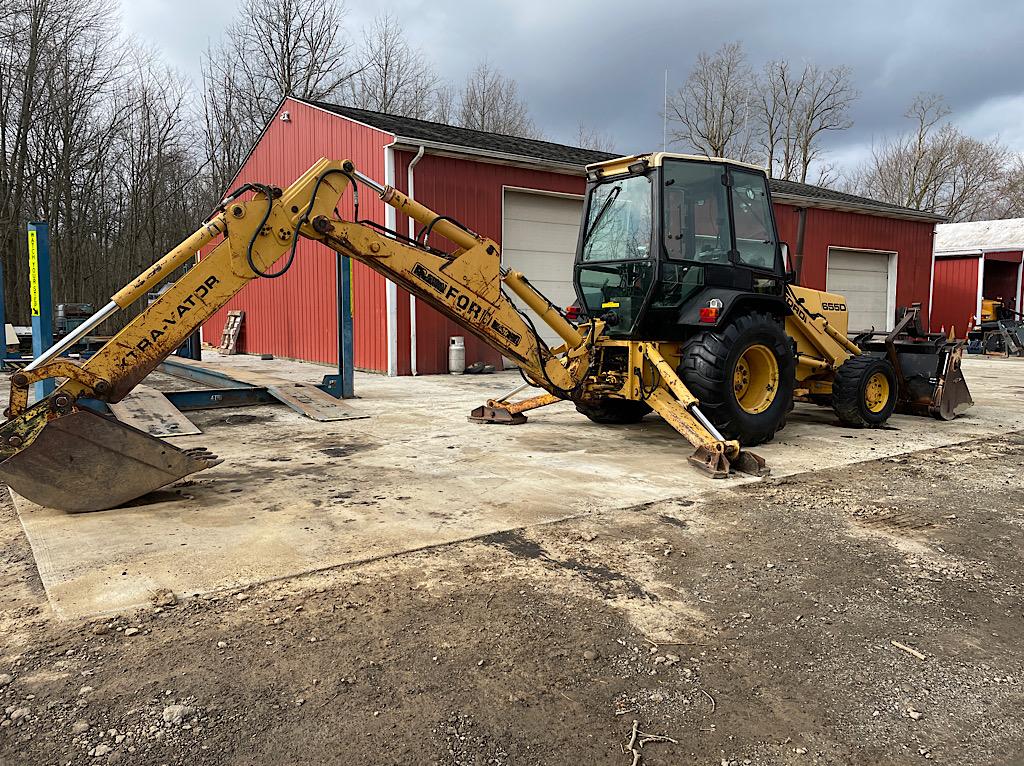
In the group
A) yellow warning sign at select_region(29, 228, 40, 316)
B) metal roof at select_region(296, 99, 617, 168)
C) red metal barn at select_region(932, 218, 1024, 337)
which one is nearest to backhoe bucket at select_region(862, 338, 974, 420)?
metal roof at select_region(296, 99, 617, 168)

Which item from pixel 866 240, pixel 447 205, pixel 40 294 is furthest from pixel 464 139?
pixel 866 240

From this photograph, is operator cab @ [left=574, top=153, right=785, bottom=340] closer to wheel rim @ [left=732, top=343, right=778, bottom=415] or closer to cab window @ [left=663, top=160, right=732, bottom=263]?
cab window @ [left=663, top=160, right=732, bottom=263]

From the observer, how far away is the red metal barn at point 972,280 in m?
23.1

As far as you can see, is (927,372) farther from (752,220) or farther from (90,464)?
(90,464)

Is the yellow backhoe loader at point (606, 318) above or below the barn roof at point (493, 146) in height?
below

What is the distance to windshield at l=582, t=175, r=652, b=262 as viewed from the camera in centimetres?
650

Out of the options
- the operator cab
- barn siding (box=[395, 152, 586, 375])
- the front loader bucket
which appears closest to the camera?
the front loader bucket

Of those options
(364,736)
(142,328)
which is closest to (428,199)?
(142,328)

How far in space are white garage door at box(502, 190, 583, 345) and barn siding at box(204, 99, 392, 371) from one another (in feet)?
8.30

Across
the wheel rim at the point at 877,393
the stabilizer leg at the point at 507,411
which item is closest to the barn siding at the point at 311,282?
the stabilizer leg at the point at 507,411

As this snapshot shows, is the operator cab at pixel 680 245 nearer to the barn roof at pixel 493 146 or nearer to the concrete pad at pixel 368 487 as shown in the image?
the concrete pad at pixel 368 487

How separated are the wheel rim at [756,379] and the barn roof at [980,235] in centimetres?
2115

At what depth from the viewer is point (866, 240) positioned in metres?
19.4

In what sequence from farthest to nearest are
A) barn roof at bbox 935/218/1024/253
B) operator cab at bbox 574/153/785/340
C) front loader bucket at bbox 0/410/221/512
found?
barn roof at bbox 935/218/1024/253 < operator cab at bbox 574/153/785/340 < front loader bucket at bbox 0/410/221/512
